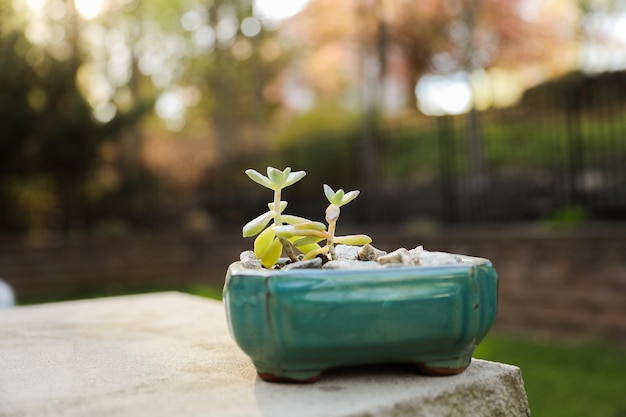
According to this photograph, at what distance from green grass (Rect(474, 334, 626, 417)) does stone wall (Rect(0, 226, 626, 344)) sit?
269 millimetres

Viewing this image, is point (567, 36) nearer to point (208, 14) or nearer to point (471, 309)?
point (208, 14)

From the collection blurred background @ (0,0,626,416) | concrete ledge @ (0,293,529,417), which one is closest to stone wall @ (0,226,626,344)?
blurred background @ (0,0,626,416)

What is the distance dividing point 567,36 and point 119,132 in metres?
11.3

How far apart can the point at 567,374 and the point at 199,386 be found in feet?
→ 11.9

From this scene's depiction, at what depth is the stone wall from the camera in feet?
16.2

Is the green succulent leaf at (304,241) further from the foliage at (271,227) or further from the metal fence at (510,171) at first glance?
the metal fence at (510,171)

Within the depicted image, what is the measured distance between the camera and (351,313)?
994 mm

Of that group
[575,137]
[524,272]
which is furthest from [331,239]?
[575,137]

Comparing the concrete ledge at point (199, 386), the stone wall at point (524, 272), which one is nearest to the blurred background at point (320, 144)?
the stone wall at point (524, 272)

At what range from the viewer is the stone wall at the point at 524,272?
4938mm

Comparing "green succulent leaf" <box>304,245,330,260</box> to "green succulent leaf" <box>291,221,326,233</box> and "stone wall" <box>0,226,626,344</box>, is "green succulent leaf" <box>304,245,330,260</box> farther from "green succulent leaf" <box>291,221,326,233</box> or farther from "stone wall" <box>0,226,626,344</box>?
"stone wall" <box>0,226,626,344</box>

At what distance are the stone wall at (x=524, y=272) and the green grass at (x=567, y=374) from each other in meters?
0.27

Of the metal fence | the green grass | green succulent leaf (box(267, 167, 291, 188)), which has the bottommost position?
the green grass

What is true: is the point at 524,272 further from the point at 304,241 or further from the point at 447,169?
the point at 304,241
